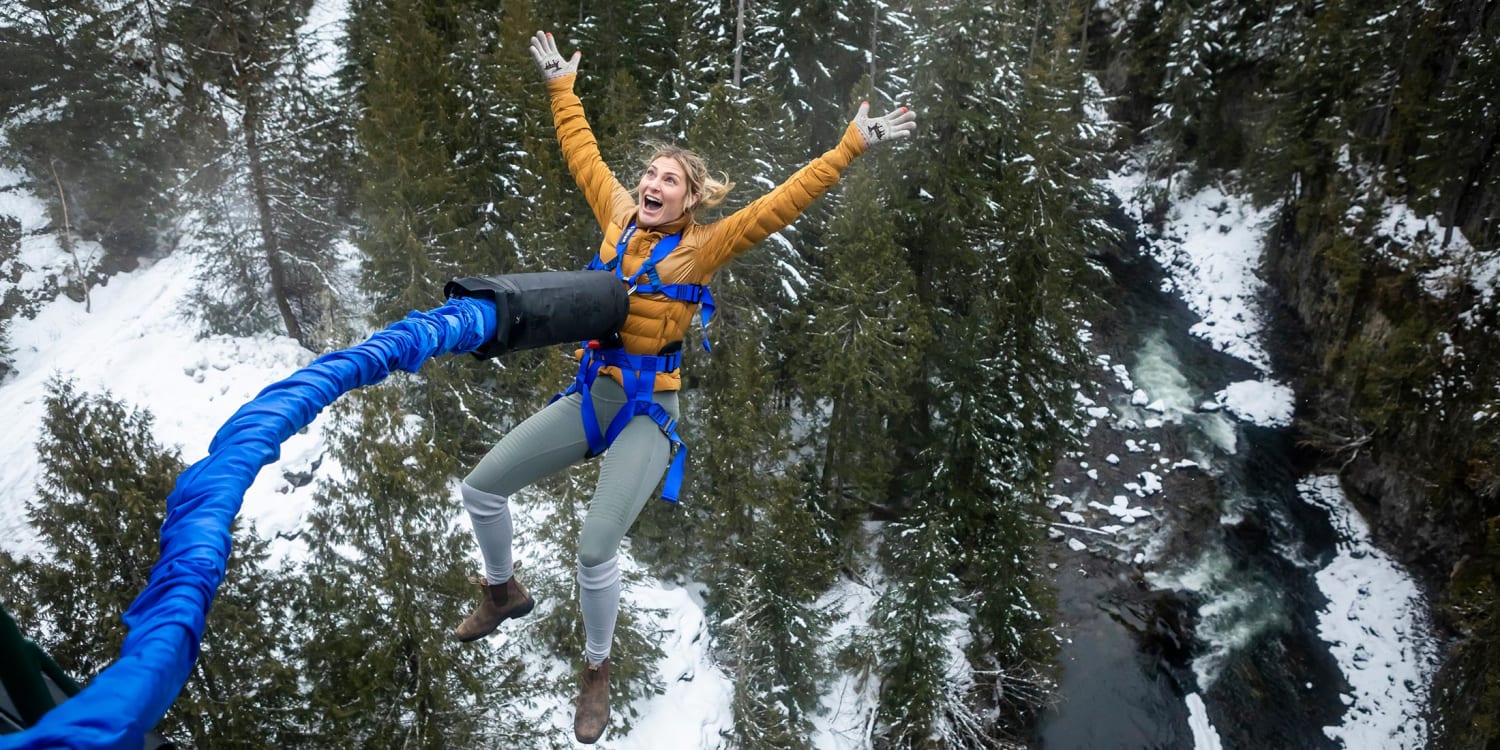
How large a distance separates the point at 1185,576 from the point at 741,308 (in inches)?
489

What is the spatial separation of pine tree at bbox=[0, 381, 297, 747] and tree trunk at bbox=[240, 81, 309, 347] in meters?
7.56

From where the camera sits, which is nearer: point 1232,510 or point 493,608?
point 493,608

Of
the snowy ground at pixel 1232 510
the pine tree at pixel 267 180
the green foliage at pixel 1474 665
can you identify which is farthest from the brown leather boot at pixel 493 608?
the green foliage at pixel 1474 665

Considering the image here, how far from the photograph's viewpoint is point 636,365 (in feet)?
13.6

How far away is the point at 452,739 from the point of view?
1054 cm

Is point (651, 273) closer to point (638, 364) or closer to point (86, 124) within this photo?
point (638, 364)

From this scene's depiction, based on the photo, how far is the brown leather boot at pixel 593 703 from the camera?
449cm

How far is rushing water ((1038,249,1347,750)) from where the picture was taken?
16297 millimetres

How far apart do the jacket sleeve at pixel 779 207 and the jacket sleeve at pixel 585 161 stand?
0.59 metres

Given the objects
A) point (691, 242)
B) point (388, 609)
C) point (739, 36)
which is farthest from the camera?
point (739, 36)

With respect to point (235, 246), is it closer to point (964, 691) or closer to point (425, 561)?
point (425, 561)

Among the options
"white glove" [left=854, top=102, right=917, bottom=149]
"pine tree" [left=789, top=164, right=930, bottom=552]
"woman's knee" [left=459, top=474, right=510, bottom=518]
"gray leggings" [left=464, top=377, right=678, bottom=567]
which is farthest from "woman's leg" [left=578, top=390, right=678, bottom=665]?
"pine tree" [left=789, top=164, right=930, bottom=552]

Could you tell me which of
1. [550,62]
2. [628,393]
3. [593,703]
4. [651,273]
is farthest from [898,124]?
[593,703]

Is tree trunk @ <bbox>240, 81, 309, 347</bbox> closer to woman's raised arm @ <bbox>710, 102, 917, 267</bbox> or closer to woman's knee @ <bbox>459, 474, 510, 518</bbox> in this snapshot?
woman's knee @ <bbox>459, 474, 510, 518</bbox>
